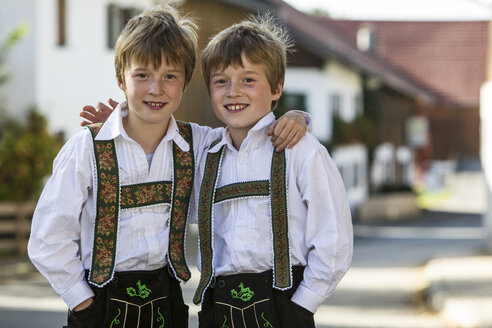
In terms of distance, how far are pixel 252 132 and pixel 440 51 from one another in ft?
155

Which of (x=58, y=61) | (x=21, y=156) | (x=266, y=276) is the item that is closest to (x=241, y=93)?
(x=266, y=276)

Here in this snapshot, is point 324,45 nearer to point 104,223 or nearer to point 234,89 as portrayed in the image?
point 234,89

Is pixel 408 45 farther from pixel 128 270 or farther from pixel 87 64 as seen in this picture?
pixel 128 270

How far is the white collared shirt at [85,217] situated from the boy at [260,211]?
0.55ft

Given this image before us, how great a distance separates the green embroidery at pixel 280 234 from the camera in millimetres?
3420

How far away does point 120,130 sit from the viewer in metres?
3.51

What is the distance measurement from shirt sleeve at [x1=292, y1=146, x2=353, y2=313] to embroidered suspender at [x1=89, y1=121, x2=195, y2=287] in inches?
17.9

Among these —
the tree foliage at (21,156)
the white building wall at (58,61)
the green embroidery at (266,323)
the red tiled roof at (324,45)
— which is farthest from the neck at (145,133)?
the red tiled roof at (324,45)

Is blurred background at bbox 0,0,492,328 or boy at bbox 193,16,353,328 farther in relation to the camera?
blurred background at bbox 0,0,492,328

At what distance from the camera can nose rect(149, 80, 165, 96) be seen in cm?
348

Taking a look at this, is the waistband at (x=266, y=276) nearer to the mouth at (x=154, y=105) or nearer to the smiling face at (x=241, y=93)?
the smiling face at (x=241, y=93)

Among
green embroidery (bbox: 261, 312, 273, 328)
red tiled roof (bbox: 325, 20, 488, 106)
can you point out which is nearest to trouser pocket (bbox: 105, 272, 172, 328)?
green embroidery (bbox: 261, 312, 273, 328)

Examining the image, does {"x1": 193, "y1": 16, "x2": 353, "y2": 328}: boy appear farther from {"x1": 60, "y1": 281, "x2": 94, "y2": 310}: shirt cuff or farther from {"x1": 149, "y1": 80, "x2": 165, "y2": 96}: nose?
{"x1": 60, "y1": 281, "x2": 94, "y2": 310}: shirt cuff

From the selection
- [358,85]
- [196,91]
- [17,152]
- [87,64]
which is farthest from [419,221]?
[17,152]
